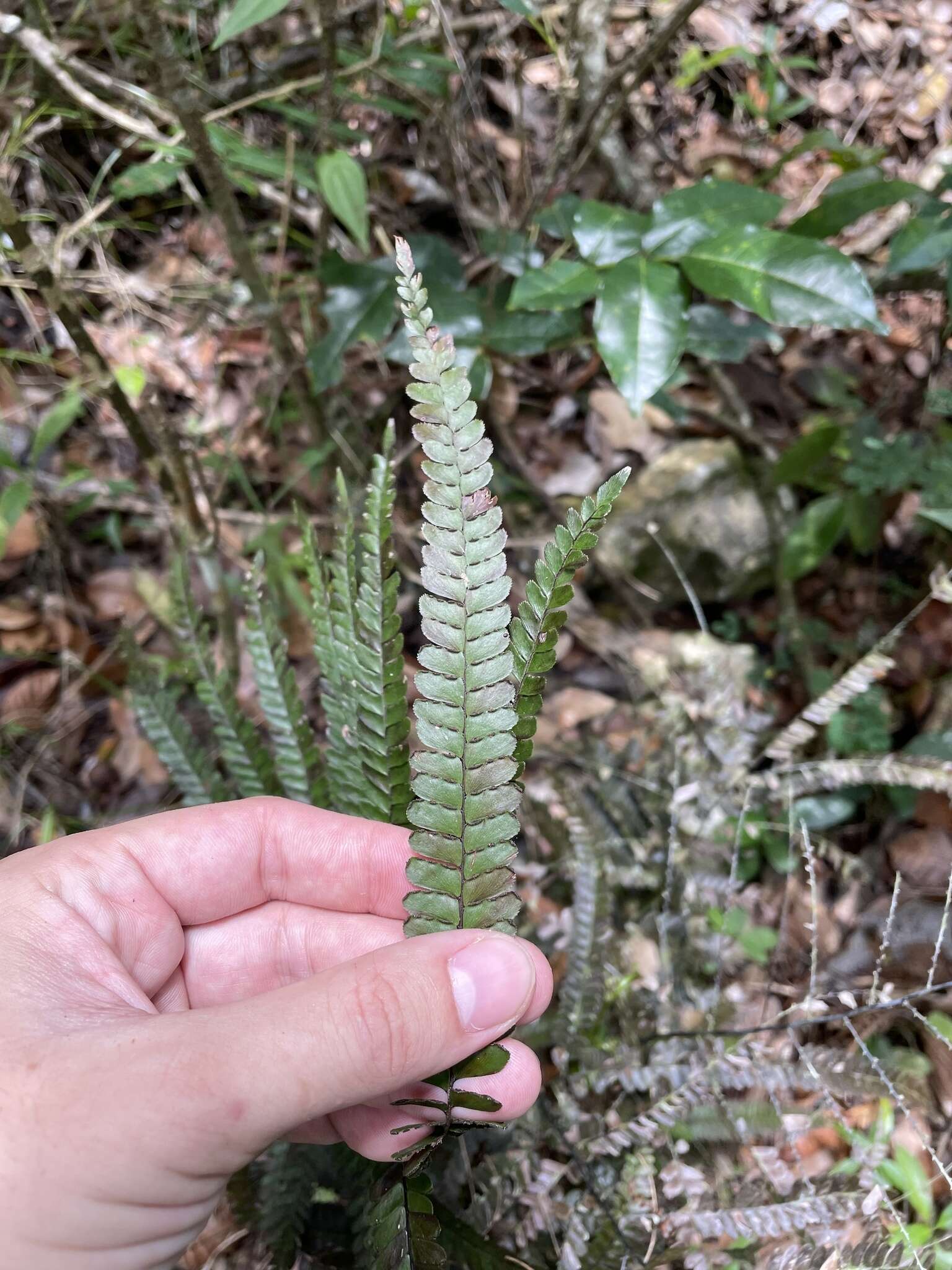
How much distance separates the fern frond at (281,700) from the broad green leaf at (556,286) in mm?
728

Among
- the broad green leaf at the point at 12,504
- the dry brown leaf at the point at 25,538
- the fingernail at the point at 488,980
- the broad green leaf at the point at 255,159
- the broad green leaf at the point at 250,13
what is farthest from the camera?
the dry brown leaf at the point at 25,538

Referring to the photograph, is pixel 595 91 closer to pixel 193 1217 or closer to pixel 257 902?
pixel 257 902

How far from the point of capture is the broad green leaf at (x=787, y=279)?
1349 mm

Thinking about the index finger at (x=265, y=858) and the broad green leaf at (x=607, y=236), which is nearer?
the index finger at (x=265, y=858)

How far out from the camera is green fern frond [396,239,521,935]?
0.80 m

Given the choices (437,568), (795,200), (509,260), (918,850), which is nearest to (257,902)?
(437,568)

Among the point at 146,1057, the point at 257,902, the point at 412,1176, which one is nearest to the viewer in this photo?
the point at 146,1057

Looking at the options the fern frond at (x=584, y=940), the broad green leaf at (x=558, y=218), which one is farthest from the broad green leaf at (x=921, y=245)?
the fern frond at (x=584, y=940)

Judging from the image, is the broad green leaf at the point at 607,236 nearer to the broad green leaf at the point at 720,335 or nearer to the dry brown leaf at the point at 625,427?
the broad green leaf at the point at 720,335

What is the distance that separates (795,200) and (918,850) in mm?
2230

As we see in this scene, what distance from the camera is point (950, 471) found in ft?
6.06

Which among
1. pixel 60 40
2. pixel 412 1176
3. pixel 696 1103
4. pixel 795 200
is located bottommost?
pixel 696 1103

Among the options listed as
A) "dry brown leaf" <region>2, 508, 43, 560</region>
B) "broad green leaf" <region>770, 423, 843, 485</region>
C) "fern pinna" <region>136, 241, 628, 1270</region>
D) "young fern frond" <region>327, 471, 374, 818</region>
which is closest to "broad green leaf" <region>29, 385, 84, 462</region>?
"dry brown leaf" <region>2, 508, 43, 560</region>

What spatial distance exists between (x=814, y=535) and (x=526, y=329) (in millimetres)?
1042
